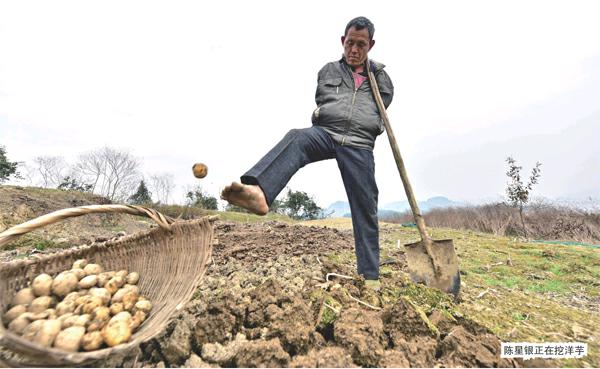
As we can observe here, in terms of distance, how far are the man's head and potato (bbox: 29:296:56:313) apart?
2435 mm

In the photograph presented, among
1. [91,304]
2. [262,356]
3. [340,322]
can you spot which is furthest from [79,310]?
[340,322]

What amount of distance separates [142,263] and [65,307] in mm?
474

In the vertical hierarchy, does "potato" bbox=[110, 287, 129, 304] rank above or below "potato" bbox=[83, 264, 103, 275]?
below

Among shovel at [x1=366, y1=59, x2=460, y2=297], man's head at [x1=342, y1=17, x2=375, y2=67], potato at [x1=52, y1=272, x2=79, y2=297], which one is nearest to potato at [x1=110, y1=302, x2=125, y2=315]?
potato at [x1=52, y1=272, x2=79, y2=297]

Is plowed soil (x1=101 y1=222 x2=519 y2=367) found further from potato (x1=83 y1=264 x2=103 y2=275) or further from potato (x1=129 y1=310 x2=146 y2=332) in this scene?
potato (x1=83 y1=264 x2=103 y2=275)

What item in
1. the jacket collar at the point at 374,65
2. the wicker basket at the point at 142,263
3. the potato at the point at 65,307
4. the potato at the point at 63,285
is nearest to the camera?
the wicker basket at the point at 142,263

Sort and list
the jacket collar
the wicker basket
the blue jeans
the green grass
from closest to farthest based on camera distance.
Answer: the wicker basket < the green grass < the blue jeans < the jacket collar

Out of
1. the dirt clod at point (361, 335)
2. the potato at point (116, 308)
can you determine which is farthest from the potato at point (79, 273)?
the dirt clod at point (361, 335)

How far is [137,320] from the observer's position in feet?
4.45

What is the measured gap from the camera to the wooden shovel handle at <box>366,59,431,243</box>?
2.62m

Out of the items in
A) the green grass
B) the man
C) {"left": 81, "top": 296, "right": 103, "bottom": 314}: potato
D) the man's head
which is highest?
the man's head

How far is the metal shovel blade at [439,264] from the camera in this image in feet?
8.16

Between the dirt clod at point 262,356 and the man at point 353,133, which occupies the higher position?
the man at point 353,133

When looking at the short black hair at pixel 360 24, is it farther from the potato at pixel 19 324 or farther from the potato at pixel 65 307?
the potato at pixel 19 324
